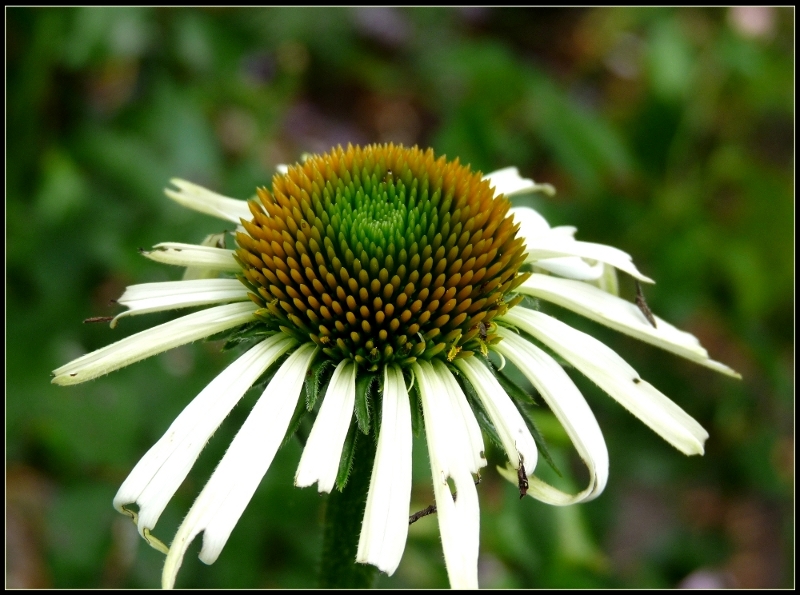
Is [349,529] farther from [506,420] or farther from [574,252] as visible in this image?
[574,252]

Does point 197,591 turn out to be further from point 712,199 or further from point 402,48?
point 402,48

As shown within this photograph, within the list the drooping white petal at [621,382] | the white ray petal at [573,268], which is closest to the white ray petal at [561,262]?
the white ray petal at [573,268]

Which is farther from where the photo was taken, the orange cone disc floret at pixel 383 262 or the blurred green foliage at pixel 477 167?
the blurred green foliage at pixel 477 167

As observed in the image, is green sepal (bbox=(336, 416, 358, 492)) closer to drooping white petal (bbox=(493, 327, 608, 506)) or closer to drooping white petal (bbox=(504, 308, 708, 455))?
A: drooping white petal (bbox=(493, 327, 608, 506))

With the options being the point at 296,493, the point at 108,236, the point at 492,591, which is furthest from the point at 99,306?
the point at 492,591

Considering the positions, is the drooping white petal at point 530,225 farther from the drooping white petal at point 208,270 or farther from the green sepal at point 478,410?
the drooping white petal at point 208,270

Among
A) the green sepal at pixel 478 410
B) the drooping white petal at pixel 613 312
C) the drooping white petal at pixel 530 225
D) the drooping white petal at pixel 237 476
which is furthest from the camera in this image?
the drooping white petal at pixel 530 225

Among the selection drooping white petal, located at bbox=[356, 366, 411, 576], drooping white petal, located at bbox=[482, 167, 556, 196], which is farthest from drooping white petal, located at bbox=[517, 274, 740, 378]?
drooping white petal, located at bbox=[356, 366, 411, 576]
